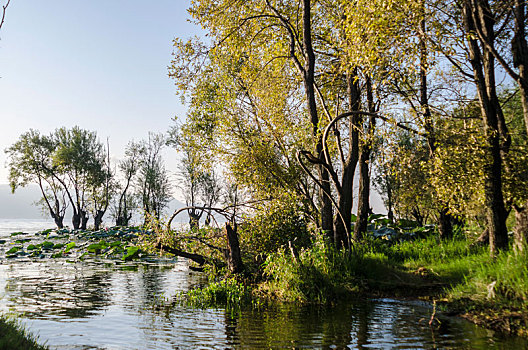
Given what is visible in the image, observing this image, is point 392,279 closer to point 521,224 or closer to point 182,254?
point 521,224

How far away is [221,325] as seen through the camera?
7.54 m

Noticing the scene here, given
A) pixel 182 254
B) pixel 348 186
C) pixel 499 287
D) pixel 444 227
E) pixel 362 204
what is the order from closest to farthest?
pixel 499 287 < pixel 348 186 < pixel 182 254 < pixel 444 227 < pixel 362 204

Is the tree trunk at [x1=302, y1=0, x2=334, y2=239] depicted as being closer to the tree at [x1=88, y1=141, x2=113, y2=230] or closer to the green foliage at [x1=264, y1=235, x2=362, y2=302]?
the green foliage at [x1=264, y1=235, x2=362, y2=302]

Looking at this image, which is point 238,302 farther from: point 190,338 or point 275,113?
point 275,113

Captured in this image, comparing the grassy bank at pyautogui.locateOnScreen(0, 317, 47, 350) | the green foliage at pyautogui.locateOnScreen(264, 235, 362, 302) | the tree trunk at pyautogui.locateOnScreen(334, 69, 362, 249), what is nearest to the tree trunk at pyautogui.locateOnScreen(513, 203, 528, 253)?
the green foliage at pyautogui.locateOnScreen(264, 235, 362, 302)

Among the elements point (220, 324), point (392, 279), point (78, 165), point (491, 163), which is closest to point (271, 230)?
point (392, 279)

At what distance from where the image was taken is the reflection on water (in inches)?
241

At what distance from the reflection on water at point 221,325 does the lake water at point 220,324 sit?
1cm

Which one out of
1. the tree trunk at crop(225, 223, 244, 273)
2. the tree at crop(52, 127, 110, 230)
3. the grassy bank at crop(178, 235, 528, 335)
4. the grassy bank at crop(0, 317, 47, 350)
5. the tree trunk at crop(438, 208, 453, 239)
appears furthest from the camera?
the tree at crop(52, 127, 110, 230)

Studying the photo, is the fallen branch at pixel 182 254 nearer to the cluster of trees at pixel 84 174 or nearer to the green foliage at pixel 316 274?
the green foliage at pixel 316 274

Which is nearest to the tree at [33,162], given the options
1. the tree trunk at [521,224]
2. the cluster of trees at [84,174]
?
the cluster of trees at [84,174]

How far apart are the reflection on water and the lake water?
15 mm

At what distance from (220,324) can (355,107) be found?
925cm

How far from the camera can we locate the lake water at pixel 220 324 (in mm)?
6113
